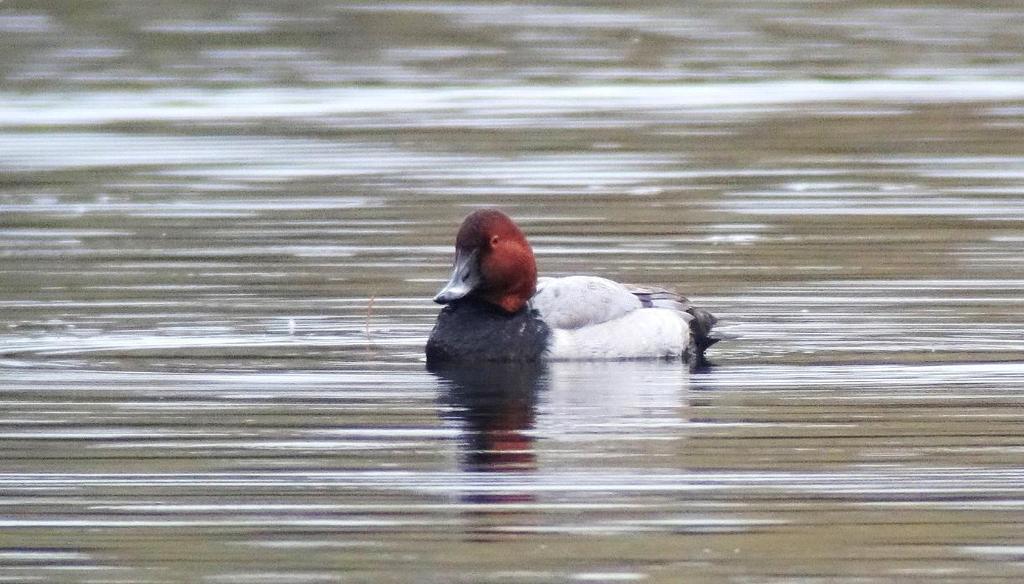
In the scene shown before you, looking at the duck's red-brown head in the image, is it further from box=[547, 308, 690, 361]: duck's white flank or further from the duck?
box=[547, 308, 690, 361]: duck's white flank

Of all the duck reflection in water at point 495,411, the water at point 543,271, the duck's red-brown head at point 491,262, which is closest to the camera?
the water at point 543,271

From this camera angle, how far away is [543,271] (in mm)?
12773

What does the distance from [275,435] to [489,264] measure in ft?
6.65

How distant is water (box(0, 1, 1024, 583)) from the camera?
688 cm

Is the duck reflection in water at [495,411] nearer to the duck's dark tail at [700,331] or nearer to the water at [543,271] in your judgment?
the water at [543,271]

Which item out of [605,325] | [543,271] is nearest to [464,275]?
[605,325]

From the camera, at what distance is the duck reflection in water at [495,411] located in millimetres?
7988

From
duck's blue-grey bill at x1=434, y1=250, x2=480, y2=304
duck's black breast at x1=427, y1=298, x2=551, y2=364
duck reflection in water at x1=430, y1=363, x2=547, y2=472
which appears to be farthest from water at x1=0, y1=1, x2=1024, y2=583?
duck's blue-grey bill at x1=434, y1=250, x2=480, y2=304

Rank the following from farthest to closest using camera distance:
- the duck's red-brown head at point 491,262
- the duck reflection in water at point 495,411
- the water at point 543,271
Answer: the duck's red-brown head at point 491,262
the duck reflection in water at point 495,411
the water at point 543,271

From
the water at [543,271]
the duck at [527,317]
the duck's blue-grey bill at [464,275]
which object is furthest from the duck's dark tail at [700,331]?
the duck's blue-grey bill at [464,275]

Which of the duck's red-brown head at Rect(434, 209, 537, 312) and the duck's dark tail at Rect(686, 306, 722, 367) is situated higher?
the duck's red-brown head at Rect(434, 209, 537, 312)

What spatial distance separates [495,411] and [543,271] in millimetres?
3766

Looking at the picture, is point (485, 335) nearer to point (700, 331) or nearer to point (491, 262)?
point (491, 262)

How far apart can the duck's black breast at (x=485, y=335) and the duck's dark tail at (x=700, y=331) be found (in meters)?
0.69
